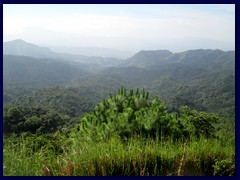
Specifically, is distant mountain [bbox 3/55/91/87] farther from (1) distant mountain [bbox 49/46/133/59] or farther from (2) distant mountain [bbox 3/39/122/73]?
(1) distant mountain [bbox 49/46/133/59]

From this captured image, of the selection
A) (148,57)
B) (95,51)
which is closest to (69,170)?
(148,57)

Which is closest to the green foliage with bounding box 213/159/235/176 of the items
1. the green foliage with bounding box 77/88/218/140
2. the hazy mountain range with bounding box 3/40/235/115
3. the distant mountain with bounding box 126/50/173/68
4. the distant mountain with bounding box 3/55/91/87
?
the green foliage with bounding box 77/88/218/140

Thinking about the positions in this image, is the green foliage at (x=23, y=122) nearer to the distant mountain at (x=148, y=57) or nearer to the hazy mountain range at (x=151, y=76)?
the hazy mountain range at (x=151, y=76)

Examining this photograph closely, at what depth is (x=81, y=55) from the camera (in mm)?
171250

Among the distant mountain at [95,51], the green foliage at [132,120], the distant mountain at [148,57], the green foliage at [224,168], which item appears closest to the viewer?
the green foliage at [224,168]

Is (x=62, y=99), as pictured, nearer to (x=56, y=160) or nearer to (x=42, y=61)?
(x=56, y=160)

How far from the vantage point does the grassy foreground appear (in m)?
3.15

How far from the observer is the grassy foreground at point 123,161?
315 centimetres

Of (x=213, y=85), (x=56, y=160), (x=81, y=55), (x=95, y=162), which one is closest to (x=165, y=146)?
(x=95, y=162)

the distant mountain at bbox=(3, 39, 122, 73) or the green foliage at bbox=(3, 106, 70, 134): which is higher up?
the distant mountain at bbox=(3, 39, 122, 73)

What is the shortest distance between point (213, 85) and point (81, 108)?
26.4m

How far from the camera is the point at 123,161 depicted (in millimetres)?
3326

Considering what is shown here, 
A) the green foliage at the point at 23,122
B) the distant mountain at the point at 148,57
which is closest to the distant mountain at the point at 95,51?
the distant mountain at the point at 148,57

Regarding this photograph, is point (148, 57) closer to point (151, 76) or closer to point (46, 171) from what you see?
point (151, 76)
